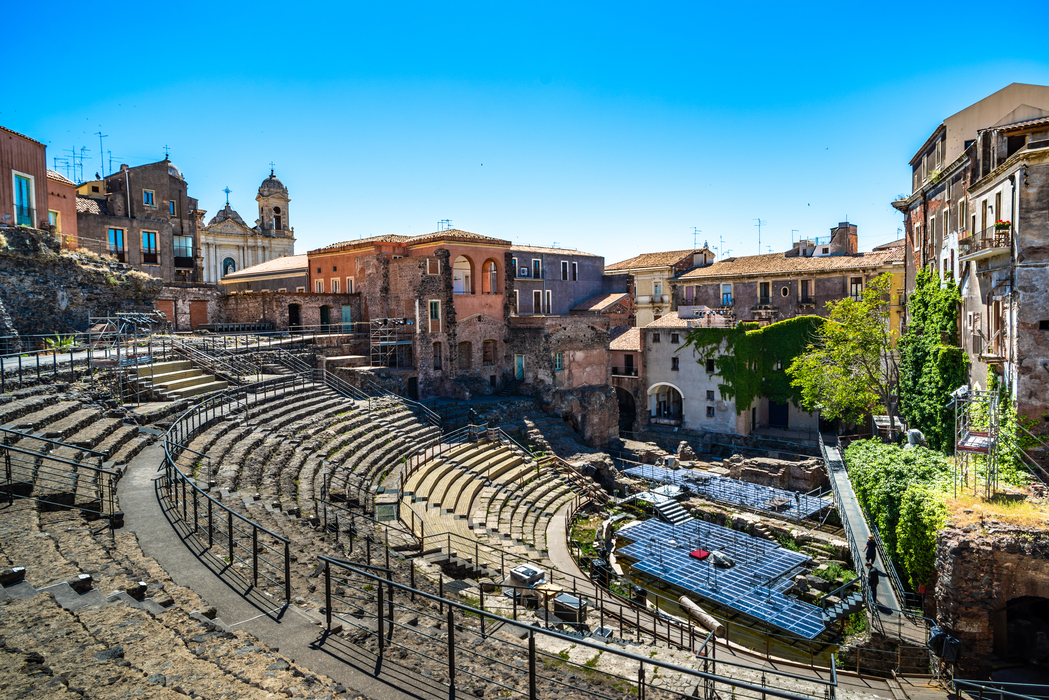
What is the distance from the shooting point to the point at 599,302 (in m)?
47.3

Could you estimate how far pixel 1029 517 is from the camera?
13922 mm

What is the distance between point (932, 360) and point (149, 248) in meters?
43.3

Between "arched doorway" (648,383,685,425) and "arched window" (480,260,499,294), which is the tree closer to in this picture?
"arched doorway" (648,383,685,425)

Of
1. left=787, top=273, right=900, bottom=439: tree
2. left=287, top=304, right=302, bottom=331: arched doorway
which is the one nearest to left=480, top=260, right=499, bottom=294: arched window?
left=287, top=304, right=302, bottom=331: arched doorway

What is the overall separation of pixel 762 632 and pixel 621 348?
2708 centimetres

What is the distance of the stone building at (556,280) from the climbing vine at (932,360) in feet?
73.9

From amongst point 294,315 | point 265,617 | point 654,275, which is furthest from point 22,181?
point 654,275

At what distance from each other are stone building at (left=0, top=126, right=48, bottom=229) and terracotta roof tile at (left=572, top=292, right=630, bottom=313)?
32700 millimetres

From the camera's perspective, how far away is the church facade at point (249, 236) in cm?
5759

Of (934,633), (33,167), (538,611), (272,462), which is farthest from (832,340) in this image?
(33,167)

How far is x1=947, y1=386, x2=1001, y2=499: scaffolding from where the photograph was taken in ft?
50.5

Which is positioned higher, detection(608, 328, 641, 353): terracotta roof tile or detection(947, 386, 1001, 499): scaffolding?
detection(608, 328, 641, 353): terracotta roof tile

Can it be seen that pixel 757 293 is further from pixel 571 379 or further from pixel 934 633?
pixel 934 633

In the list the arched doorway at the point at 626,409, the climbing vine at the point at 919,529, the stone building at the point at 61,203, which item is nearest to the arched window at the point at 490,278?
the arched doorway at the point at 626,409
